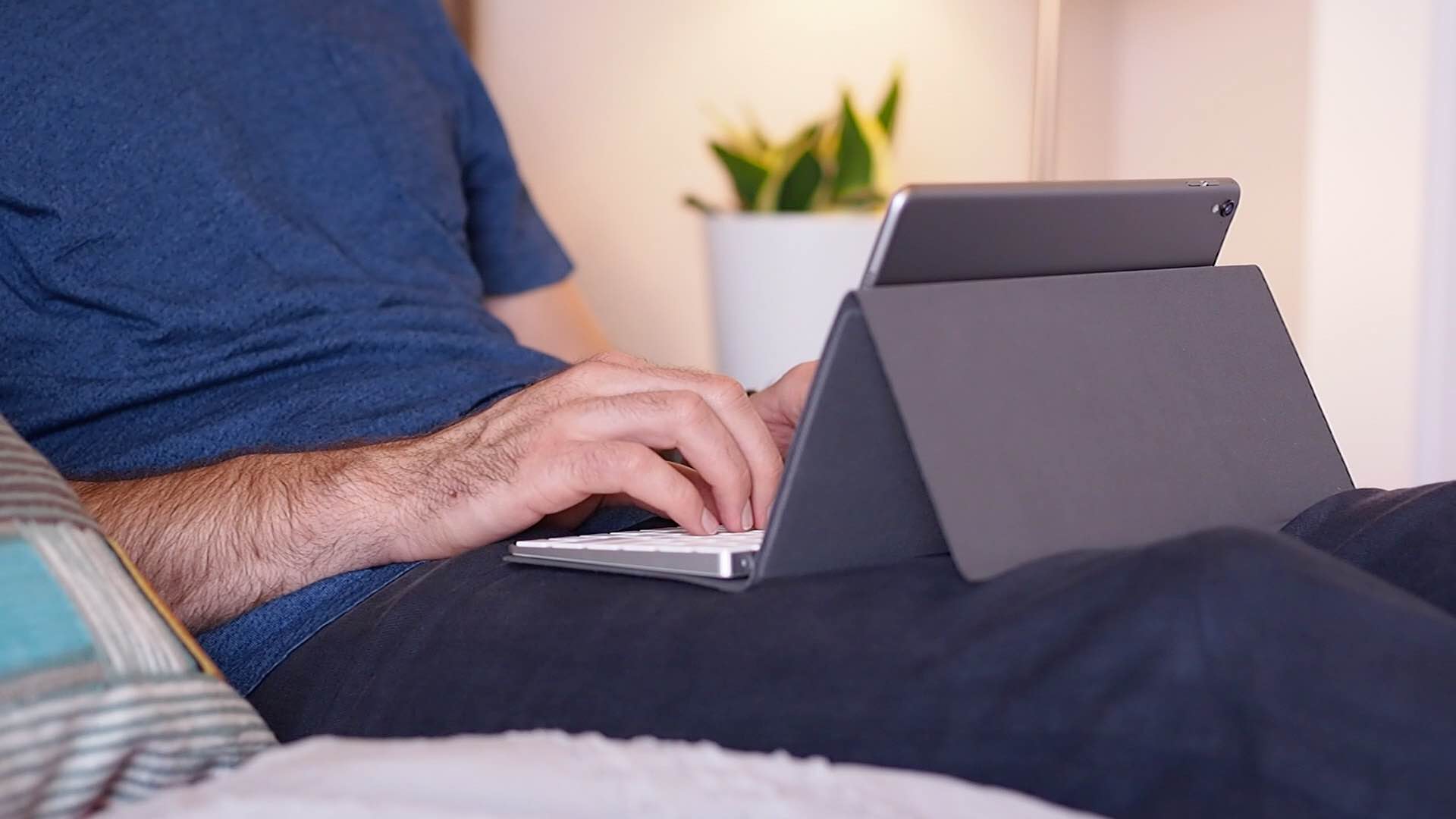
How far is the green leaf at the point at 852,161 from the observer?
215cm

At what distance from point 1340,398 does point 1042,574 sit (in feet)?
6.15

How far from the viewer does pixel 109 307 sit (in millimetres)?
1193

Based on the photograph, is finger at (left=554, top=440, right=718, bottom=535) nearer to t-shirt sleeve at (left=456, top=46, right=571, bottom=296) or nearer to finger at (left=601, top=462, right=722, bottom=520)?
finger at (left=601, top=462, right=722, bottom=520)

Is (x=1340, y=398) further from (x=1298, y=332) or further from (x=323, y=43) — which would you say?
(x=323, y=43)

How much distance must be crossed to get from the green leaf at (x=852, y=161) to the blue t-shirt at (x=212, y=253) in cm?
87

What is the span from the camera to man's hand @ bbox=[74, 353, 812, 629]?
910mm

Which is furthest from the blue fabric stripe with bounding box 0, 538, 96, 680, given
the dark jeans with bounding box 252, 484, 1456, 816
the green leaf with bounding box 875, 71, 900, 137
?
the green leaf with bounding box 875, 71, 900, 137

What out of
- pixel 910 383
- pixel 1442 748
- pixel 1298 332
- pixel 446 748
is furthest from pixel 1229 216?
pixel 1298 332

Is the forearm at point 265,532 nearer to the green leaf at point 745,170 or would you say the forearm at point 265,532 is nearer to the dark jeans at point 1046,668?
the dark jeans at point 1046,668

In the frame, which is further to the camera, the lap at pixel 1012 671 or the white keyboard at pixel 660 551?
the white keyboard at pixel 660 551

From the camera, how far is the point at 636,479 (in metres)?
0.90

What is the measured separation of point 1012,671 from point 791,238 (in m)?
1.42

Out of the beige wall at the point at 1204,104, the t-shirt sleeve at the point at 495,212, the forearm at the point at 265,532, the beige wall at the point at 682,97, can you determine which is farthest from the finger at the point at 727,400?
the beige wall at the point at 1204,104

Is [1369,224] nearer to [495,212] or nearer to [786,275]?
[786,275]
